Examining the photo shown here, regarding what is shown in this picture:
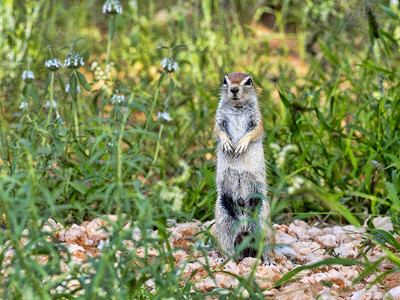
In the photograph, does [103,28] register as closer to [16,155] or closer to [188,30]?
[188,30]

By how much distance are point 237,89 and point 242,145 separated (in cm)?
35

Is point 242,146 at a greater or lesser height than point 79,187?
greater

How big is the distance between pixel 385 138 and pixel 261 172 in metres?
1.52

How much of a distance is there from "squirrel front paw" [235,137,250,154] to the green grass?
239mm

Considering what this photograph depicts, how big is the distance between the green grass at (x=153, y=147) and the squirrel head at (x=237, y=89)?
16.3 inches

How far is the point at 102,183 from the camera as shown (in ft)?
15.0

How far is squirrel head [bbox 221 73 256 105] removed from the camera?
384 cm

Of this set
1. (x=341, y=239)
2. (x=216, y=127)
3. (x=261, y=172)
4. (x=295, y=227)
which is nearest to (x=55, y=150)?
(x=216, y=127)

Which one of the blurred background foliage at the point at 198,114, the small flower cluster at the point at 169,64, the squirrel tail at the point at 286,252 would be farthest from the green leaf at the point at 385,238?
the small flower cluster at the point at 169,64

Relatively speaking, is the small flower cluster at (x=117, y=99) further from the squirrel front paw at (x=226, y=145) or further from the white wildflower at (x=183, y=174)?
the squirrel front paw at (x=226, y=145)

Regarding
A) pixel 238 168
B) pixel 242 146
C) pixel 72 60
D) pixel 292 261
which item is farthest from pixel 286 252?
pixel 72 60

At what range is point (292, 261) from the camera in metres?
3.86

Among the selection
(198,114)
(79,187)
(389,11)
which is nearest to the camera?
(79,187)

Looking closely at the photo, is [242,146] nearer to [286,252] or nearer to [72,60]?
[286,252]
